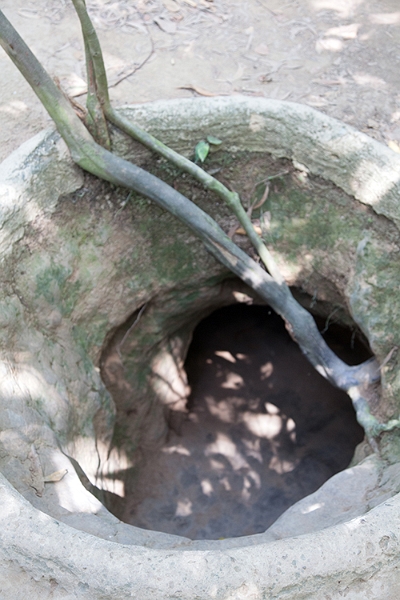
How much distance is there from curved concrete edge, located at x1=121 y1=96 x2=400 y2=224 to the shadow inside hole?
1.55 metres

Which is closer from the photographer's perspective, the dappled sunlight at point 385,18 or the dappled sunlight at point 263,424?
the dappled sunlight at point 385,18

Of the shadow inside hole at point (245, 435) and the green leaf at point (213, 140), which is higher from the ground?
the green leaf at point (213, 140)

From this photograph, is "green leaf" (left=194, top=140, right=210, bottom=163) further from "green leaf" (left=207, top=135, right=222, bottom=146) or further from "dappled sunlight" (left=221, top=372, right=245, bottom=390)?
"dappled sunlight" (left=221, top=372, right=245, bottom=390)

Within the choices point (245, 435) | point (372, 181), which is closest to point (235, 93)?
point (372, 181)

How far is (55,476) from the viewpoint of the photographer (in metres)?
2.28

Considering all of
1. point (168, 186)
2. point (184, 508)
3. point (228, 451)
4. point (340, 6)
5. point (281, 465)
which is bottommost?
point (281, 465)

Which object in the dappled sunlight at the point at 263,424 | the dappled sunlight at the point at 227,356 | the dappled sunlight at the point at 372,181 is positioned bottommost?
the dappled sunlight at the point at 263,424

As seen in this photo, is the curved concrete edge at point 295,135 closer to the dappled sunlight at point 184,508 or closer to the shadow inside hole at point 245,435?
the shadow inside hole at point 245,435

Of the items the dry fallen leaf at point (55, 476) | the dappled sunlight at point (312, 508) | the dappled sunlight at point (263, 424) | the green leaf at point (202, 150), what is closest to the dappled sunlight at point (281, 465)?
the dappled sunlight at point (263, 424)

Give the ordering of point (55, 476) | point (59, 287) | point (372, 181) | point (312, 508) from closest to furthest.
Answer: point (55, 476) < point (312, 508) < point (372, 181) < point (59, 287)

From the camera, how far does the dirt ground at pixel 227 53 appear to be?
3197 millimetres

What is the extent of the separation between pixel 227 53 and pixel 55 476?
291 centimetres

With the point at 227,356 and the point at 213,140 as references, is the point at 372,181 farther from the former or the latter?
the point at 227,356

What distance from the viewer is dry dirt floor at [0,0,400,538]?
3279 mm
